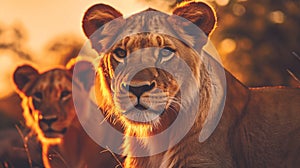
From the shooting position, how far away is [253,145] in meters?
5.07

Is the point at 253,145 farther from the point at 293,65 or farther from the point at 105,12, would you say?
the point at 293,65

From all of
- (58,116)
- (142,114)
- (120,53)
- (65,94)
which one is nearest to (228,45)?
(65,94)

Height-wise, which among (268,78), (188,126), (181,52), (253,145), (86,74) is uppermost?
(181,52)

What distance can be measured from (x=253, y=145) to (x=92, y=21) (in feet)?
3.96

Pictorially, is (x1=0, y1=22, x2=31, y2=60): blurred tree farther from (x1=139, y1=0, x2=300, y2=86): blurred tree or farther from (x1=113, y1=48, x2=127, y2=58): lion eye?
(x1=113, y1=48, x2=127, y2=58): lion eye

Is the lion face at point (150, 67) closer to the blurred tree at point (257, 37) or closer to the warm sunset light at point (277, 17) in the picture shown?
the blurred tree at point (257, 37)

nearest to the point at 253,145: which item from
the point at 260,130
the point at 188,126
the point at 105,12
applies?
the point at 260,130

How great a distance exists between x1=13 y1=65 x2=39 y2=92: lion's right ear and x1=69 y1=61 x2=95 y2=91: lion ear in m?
0.41

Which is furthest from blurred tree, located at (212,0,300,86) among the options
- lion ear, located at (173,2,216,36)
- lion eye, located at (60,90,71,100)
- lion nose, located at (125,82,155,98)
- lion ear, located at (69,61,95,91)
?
lion nose, located at (125,82,155,98)

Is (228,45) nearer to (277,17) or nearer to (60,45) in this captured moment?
(277,17)

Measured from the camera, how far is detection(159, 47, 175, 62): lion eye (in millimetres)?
4773

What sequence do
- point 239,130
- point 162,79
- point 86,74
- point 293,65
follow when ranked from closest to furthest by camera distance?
point 162,79 → point 239,130 → point 86,74 → point 293,65

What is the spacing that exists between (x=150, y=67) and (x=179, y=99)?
25 centimetres

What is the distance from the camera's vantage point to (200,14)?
4918mm
